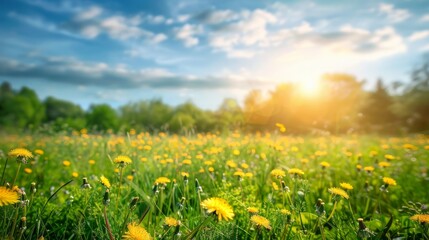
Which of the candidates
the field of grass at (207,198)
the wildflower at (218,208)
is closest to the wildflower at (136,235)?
the field of grass at (207,198)

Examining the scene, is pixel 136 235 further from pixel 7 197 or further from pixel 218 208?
pixel 7 197

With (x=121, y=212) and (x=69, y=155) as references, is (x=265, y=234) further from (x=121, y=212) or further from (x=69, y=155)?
(x=69, y=155)

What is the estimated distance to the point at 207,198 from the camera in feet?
8.02

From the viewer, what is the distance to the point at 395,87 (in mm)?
36719

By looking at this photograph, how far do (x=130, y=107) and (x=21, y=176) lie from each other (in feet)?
155

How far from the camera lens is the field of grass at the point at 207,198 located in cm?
155

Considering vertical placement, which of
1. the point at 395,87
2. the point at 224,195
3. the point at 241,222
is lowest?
the point at 241,222

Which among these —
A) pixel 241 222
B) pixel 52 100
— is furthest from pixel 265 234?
pixel 52 100

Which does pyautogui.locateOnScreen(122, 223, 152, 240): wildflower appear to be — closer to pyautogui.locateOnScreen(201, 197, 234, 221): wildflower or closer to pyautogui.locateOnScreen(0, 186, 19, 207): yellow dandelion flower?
pyautogui.locateOnScreen(201, 197, 234, 221): wildflower

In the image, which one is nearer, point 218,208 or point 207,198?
point 218,208

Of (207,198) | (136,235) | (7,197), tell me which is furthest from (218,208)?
(207,198)

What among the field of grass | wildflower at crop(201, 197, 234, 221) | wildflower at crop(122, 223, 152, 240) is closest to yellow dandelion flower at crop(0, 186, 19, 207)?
the field of grass

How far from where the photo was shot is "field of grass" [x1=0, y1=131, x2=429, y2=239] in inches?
61.1

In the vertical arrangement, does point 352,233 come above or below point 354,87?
below
